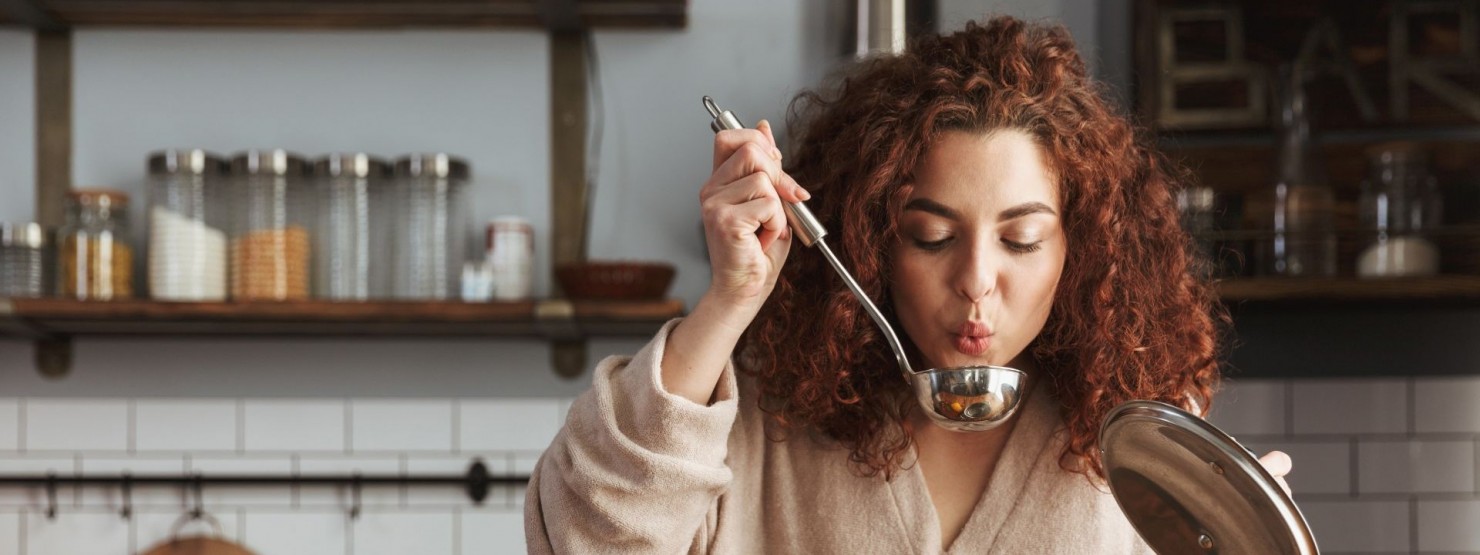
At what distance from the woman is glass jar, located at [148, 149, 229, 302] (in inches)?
53.6

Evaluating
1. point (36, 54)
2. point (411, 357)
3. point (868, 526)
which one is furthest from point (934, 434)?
point (36, 54)

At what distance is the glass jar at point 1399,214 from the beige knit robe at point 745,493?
44.1 inches

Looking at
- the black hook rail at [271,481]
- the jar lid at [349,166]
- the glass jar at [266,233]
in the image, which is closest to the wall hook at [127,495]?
the black hook rail at [271,481]

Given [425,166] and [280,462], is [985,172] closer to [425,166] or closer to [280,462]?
[425,166]

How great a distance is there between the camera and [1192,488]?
3.31ft

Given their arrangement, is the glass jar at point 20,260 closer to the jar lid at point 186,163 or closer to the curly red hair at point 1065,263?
the jar lid at point 186,163

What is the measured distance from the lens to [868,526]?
130cm

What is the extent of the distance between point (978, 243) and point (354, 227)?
151 cm

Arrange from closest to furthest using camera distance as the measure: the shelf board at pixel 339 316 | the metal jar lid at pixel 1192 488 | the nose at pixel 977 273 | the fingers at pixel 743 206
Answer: the metal jar lid at pixel 1192 488 < the fingers at pixel 743 206 < the nose at pixel 977 273 < the shelf board at pixel 339 316

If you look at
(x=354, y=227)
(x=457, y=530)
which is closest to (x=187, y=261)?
(x=354, y=227)

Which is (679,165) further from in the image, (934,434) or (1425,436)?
(1425,436)

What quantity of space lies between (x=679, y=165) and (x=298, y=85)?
77 cm

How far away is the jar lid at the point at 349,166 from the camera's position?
2.34 metres

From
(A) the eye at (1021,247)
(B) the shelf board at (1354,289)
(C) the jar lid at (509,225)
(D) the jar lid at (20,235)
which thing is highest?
(C) the jar lid at (509,225)
